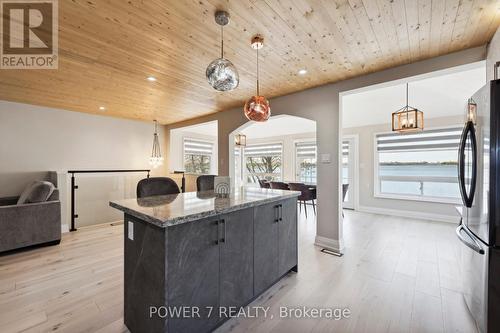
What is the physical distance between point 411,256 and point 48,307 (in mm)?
4227

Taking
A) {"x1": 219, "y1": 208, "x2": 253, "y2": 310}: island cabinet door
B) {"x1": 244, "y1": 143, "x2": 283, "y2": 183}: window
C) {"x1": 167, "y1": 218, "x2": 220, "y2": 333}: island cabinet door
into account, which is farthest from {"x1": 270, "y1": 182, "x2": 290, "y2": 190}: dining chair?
{"x1": 167, "y1": 218, "x2": 220, "y2": 333}: island cabinet door

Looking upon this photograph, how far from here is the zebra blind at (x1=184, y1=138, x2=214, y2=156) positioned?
7.21m

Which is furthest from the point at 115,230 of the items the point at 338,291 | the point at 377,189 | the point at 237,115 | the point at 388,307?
the point at 377,189

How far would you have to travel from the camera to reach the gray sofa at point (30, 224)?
10.1ft

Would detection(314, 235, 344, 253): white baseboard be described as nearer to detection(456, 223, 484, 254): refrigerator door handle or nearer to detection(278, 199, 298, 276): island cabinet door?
detection(278, 199, 298, 276): island cabinet door

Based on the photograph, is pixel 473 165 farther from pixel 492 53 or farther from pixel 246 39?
pixel 246 39

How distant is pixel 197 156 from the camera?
7.61 metres

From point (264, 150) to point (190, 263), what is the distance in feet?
22.6

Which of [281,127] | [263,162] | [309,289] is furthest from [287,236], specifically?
[263,162]

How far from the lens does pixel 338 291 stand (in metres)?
2.24

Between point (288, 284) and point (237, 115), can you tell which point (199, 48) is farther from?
point (288, 284)

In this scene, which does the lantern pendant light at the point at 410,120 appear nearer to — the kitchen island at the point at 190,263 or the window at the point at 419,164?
the window at the point at 419,164

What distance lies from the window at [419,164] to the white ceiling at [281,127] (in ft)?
6.58

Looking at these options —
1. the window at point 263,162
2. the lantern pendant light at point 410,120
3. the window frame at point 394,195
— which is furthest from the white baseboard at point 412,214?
the window at point 263,162
